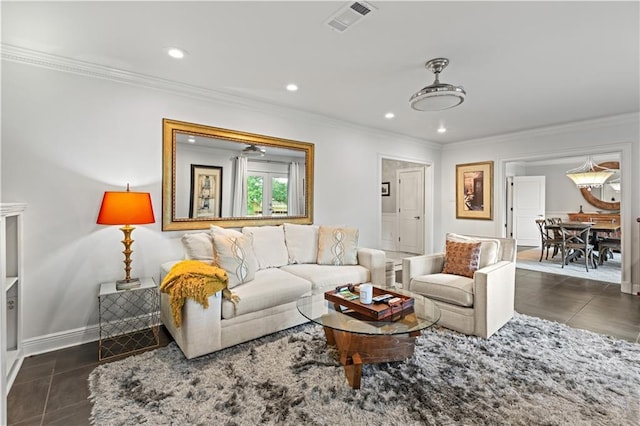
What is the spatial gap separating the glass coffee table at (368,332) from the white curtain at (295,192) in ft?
6.34

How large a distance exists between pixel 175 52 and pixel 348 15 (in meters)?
1.49

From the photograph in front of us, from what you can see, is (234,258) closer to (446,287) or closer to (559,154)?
(446,287)

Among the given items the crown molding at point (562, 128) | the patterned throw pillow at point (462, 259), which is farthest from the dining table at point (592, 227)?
the patterned throw pillow at point (462, 259)

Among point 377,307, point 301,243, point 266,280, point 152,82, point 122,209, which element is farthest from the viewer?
point 301,243

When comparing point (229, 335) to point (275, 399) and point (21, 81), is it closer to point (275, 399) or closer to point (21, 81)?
point (275, 399)

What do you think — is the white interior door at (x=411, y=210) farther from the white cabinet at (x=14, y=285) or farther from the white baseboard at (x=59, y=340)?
the white cabinet at (x=14, y=285)

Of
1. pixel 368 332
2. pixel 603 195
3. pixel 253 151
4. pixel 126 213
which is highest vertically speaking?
pixel 253 151

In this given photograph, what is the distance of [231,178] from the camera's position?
3.61m

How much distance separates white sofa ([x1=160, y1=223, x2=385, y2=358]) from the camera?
238 centimetres

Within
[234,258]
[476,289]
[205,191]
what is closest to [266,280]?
[234,258]

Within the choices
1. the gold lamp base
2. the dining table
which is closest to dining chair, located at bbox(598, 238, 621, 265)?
the dining table

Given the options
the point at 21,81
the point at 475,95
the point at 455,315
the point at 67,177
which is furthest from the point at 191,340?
the point at 475,95

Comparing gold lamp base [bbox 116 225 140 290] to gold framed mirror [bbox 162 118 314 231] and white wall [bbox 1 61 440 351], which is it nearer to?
white wall [bbox 1 61 440 351]

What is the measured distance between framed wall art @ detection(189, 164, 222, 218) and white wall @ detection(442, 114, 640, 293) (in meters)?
4.71
